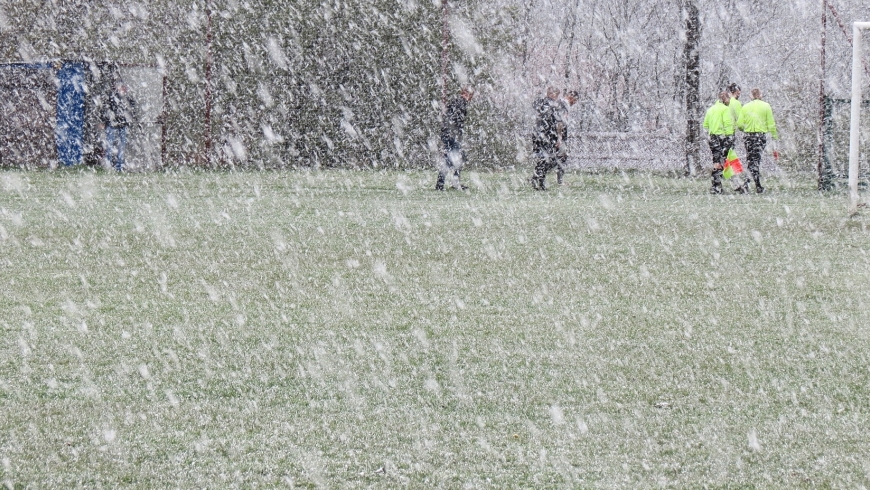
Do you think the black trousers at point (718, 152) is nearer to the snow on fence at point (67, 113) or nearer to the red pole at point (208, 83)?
the red pole at point (208, 83)

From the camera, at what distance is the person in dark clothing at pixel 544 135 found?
60.6 ft

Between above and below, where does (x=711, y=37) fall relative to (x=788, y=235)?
above

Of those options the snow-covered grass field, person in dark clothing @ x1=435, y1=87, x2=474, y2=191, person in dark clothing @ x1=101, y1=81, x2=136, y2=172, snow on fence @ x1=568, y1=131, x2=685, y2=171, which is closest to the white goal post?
the snow-covered grass field

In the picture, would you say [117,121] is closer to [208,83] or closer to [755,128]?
[208,83]

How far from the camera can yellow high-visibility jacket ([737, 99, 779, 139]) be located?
18734 millimetres

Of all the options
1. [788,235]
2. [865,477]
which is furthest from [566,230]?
[865,477]

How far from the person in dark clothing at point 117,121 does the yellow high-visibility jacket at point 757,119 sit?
37.5 ft

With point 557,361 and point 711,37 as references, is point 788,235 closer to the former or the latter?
point 557,361

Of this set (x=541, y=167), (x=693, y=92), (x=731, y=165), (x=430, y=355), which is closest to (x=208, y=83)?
(x=541, y=167)

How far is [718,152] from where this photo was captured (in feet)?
61.1

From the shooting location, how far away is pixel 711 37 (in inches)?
1286

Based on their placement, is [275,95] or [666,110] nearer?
[275,95]

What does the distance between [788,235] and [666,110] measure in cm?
2100

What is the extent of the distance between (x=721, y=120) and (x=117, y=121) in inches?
446
